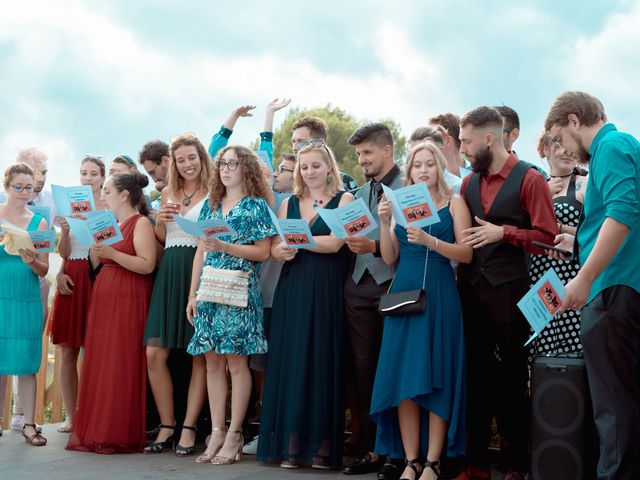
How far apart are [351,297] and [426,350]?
794 mm

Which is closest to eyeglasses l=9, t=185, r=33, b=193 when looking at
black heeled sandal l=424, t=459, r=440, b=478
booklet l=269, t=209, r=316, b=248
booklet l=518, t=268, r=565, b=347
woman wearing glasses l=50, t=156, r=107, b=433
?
woman wearing glasses l=50, t=156, r=107, b=433

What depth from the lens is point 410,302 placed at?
4812 mm

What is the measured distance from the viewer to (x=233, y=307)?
5648 mm

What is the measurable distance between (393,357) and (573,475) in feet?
3.96

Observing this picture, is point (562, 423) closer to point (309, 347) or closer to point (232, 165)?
point (309, 347)

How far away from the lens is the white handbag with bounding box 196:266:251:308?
220 inches

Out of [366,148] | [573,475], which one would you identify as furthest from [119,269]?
[573,475]

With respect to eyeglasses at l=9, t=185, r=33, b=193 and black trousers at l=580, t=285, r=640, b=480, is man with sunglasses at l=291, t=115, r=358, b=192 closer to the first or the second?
eyeglasses at l=9, t=185, r=33, b=193

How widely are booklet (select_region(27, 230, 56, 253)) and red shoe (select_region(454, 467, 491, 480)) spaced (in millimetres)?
3646

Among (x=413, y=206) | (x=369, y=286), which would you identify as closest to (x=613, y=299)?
(x=413, y=206)

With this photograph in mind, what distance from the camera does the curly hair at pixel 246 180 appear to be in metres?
5.85

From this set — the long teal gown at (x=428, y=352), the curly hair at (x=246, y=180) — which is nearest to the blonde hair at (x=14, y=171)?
the curly hair at (x=246, y=180)

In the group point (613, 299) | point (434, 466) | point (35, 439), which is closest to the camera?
point (613, 299)

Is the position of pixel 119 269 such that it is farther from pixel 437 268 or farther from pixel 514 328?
pixel 514 328
